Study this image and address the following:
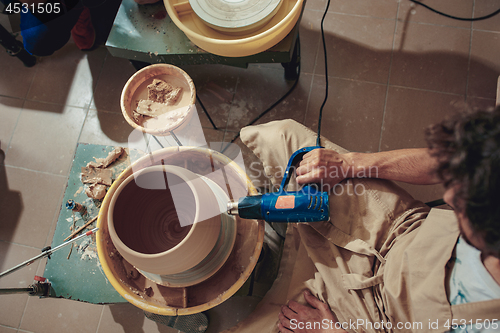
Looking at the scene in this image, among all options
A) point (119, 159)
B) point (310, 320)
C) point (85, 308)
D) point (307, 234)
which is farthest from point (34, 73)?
point (310, 320)

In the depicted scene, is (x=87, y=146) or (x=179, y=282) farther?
(x=87, y=146)

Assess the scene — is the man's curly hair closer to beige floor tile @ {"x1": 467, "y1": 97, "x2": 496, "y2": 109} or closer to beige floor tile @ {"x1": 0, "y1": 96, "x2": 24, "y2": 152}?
beige floor tile @ {"x1": 467, "y1": 97, "x2": 496, "y2": 109}

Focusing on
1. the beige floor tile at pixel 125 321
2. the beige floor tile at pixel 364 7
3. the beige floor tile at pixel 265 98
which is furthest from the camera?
the beige floor tile at pixel 364 7

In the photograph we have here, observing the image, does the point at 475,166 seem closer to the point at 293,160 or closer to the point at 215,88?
the point at 293,160

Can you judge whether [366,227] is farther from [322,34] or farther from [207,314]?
[322,34]

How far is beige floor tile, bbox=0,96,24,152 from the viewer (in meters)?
1.88

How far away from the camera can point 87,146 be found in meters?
1.25

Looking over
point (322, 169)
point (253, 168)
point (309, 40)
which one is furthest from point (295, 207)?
point (309, 40)

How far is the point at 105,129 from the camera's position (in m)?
1.84

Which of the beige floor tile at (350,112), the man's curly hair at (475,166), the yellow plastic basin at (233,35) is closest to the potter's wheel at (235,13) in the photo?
the yellow plastic basin at (233,35)

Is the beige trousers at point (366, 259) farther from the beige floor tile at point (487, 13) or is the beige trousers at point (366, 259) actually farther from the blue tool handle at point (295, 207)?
the beige floor tile at point (487, 13)

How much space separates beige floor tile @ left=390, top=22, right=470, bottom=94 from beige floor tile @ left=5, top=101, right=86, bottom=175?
1.95m

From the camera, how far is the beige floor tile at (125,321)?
1.57 meters

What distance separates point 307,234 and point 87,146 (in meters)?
0.94
